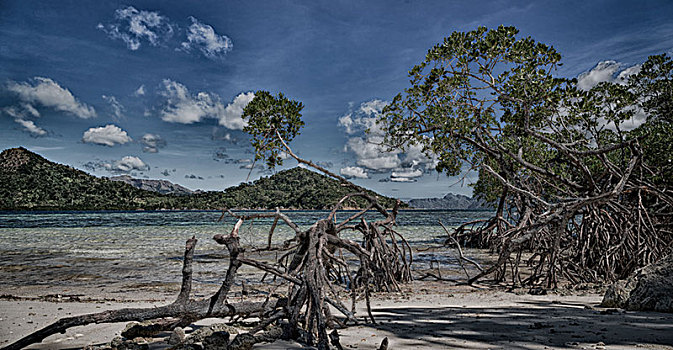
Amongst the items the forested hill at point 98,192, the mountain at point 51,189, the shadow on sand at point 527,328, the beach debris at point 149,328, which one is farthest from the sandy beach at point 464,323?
the mountain at point 51,189

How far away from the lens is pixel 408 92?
876 centimetres

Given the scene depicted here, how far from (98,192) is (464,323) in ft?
356

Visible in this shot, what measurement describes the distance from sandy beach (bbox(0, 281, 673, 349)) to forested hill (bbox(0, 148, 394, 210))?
61.3 meters

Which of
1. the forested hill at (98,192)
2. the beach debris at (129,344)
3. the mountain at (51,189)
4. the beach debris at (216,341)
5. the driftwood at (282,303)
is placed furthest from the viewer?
the mountain at (51,189)

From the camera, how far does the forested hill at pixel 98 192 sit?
248ft

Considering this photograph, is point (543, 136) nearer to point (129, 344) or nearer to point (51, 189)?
point (129, 344)

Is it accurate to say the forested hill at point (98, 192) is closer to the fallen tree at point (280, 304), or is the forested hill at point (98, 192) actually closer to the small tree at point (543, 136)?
the small tree at point (543, 136)

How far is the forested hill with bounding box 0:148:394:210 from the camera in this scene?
75625 mm

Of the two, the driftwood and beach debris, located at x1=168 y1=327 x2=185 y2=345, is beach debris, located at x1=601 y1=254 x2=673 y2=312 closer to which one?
the driftwood

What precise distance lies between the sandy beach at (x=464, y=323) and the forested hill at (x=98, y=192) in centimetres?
6127

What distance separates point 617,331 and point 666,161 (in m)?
7.21

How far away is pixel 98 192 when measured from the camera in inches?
3740

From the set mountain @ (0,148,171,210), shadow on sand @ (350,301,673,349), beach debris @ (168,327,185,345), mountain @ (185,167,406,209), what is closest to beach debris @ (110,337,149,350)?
beach debris @ (168,327,185,345)

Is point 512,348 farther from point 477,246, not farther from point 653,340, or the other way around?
point 477,246
